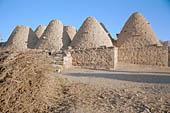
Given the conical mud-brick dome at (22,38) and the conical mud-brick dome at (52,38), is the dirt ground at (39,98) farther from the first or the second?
the conical mud-brick dome at (22,38)

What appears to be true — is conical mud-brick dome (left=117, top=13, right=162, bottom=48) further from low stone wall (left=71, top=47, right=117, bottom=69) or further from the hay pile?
the hay pile

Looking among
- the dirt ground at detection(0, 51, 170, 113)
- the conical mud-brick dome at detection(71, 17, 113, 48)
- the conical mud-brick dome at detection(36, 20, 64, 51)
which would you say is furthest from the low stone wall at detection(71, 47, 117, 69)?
the dirt ground at detection(0, 51, 170, 113)

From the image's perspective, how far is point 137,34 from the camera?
40.3 feet

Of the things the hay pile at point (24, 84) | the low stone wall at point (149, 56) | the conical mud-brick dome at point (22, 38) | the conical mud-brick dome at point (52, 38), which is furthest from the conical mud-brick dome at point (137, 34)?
the hay pile at point (24, 84)

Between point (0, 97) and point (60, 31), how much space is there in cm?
1179

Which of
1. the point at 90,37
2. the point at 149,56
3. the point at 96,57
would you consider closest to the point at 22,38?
the point at 90,37

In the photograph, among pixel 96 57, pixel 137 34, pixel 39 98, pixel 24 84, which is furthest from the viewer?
pixel 137 34

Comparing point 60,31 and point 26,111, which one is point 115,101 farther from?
point 60,31

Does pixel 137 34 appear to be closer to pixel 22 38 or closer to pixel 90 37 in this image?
pixel 90 37

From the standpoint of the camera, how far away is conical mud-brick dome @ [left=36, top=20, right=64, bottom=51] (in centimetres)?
1138

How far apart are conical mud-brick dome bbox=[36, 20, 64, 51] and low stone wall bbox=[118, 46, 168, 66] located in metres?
7.17

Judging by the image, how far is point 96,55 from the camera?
28.2ft

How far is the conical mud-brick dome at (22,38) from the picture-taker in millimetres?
12336

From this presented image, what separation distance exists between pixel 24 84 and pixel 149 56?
11.4 m
